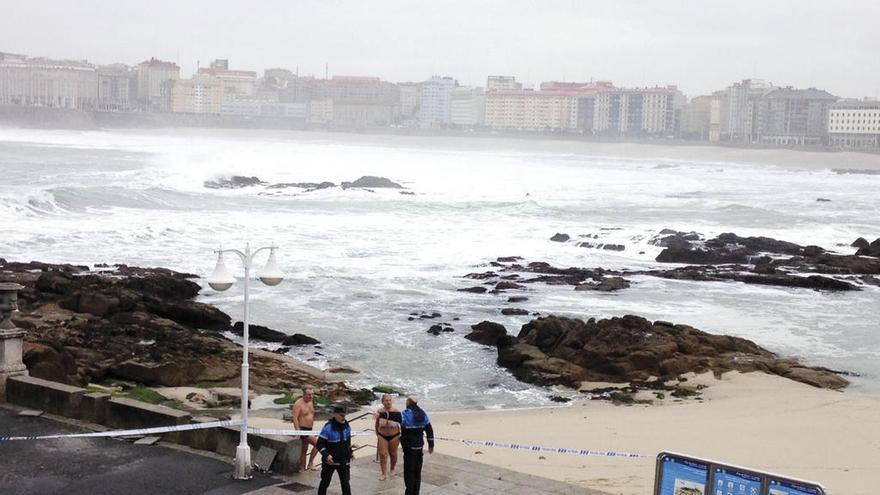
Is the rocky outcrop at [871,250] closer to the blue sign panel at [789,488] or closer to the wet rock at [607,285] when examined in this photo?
the wet rock at [607,285]

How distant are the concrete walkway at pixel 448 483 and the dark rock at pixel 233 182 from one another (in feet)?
193

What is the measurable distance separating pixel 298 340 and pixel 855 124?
15794 centimetres

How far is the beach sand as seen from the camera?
44.4 ft

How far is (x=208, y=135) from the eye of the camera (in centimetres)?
18138

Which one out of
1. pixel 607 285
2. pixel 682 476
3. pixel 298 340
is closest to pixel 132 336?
pixel 298 340

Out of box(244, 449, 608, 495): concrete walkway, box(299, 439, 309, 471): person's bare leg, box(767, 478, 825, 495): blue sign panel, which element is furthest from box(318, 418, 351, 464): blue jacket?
box(767, 478, 825, 495): blue sign panel

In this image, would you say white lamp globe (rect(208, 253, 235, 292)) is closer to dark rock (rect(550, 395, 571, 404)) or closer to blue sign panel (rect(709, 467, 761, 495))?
blue sign panel (rect(709, 467, 761, 495))

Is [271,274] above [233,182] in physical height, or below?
above

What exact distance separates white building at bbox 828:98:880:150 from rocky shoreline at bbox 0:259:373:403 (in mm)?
149388

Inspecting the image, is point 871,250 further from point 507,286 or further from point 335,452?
point 335,452

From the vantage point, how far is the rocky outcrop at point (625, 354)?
19.9 meters

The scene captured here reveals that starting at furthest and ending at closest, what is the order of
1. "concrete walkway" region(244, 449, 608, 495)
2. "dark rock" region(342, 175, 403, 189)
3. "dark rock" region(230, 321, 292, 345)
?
"dark rock" region(342, 175, 403, 189) < "dark rock" region(230, 321, 292, 345) < "concrete walkway" region(244, 449, 608, 495)

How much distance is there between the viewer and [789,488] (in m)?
8.38

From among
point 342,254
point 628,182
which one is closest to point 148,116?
point 628,182
